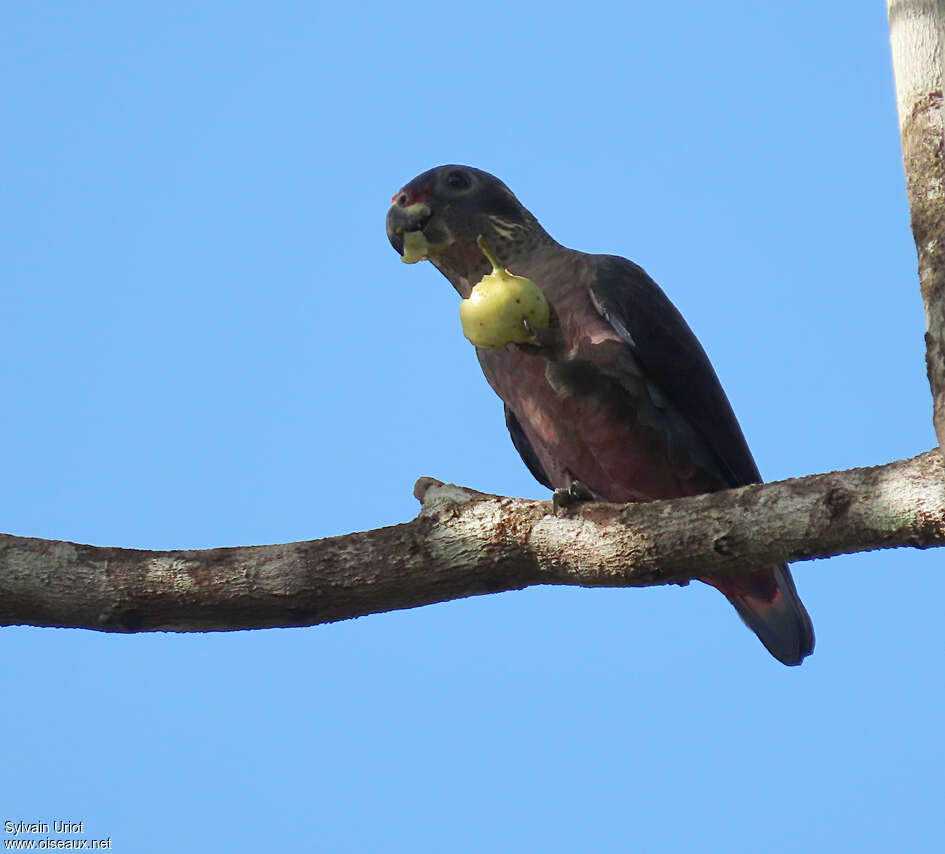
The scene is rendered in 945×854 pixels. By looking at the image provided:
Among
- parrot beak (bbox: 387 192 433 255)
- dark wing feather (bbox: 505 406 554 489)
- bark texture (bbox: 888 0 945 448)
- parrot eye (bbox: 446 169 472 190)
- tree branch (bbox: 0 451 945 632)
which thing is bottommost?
tree branch (bbox: 0 451 945 632)

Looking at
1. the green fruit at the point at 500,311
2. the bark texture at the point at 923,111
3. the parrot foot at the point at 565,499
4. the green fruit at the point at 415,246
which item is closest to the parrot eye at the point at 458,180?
the green fruit at the point at 415,246

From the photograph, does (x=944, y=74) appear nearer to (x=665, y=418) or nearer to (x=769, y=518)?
(x=769, y=518)

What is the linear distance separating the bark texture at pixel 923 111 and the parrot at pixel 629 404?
1.48m

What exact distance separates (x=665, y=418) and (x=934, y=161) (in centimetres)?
176

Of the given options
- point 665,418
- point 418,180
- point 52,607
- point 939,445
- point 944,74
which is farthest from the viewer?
point 418,180

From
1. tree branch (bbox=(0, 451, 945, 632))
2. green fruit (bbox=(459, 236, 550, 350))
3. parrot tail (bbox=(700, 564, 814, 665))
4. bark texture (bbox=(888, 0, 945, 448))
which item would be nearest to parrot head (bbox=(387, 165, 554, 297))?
green fruit (bbox=(459, 236, 550, 350))

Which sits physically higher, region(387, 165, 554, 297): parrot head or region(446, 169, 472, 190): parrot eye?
region(446, 169, 472, 190): parrot eye

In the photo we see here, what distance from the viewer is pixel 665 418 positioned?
509 centimetres

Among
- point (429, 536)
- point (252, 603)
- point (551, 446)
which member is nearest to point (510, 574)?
point (429, 536)

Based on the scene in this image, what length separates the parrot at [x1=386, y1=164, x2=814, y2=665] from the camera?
502cm

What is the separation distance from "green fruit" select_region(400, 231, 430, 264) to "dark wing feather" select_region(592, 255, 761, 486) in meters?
0.96

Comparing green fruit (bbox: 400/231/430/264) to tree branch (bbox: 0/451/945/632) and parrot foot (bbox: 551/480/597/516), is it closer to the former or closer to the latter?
tree branch (bbox: 0/451/945/632)

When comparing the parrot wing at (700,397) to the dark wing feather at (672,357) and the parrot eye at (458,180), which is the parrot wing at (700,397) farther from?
the parrot eye at (458,180)

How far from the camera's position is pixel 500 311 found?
4.07 meters
